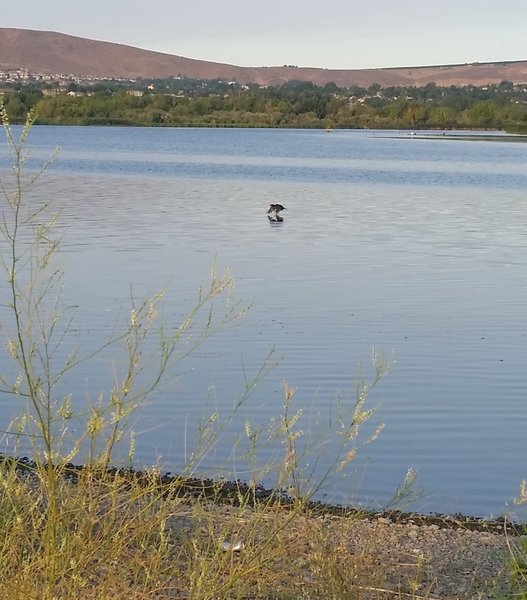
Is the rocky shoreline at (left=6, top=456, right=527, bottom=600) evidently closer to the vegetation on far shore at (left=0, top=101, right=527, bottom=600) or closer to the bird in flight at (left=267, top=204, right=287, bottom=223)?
the vegetation on far shore at (left=0, top=101, right=527, bottom=600)

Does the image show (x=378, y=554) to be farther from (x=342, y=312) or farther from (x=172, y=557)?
(x=342, y=312)

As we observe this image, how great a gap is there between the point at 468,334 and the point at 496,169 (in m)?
44.2

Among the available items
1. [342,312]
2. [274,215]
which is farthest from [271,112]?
[342,312]

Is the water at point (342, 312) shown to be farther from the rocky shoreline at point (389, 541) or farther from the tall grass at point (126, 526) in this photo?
the tall grass at point (126, 526)

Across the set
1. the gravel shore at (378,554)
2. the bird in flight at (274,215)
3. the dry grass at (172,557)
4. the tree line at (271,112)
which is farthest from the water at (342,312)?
the tree line at (271,112)

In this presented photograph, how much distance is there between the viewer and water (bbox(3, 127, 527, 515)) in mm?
8867

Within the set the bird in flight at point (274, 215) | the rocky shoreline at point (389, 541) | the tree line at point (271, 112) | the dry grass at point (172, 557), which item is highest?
the dry grass at point (172, 557)

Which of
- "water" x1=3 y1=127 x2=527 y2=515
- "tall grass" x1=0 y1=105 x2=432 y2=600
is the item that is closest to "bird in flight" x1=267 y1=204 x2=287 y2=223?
"water" x1=3 y1=127 x2=527 y2=515

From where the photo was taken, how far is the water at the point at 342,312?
887 centimetres

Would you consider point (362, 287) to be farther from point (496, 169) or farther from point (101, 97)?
point (101, 97)

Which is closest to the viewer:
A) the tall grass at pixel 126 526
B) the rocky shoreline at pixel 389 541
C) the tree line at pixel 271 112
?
the tall grass at pixel 126 526

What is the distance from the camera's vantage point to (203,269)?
18.2m

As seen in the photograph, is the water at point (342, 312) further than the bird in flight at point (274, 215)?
No

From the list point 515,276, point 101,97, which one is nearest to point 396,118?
point 101,97
